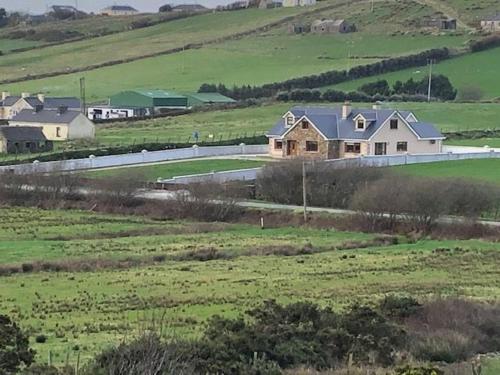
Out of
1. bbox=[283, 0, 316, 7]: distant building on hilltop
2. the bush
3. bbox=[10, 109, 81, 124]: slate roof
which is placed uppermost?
bbox=[283, 0, 316, 7]: distant building on hilltop

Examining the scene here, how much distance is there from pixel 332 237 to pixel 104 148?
2713 cm

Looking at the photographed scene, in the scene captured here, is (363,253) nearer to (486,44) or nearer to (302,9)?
(486,44)

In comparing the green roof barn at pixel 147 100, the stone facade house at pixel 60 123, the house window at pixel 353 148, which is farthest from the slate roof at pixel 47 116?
the house window at pixel 353 148

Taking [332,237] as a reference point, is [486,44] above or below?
above

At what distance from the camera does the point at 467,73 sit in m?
106

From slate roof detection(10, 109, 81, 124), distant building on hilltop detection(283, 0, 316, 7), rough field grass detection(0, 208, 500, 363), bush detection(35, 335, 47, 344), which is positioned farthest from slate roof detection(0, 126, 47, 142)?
distant building on hilltop detection(283, 0, 316, 7)

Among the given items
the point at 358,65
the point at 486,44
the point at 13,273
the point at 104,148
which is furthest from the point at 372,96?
the point at 13,273

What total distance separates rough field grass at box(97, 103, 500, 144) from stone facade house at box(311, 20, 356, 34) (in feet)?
120

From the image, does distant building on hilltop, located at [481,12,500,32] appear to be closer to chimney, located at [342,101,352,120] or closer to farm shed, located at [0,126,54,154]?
chimney, located at [342,101,352,120]

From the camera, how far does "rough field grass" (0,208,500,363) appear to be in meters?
26.6

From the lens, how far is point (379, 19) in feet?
429

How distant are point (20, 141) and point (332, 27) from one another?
63967mm

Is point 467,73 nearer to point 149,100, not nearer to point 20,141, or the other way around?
point 149,100

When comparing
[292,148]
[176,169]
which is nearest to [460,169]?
[292,148]
